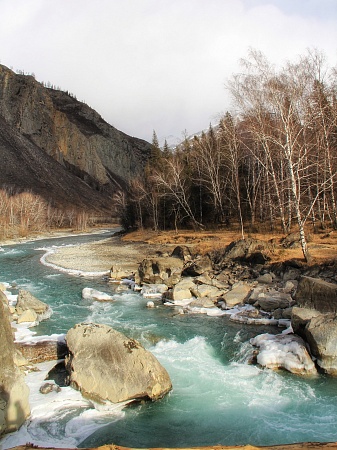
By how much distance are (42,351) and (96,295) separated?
759 centimetres

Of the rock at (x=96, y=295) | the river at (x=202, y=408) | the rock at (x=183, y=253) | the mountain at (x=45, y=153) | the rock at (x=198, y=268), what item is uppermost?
the mountain at (x=45, y=153)

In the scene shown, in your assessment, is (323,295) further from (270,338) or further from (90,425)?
(90,425)

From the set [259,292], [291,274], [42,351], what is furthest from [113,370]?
[291,274]

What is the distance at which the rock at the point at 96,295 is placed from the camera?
17.8 metres

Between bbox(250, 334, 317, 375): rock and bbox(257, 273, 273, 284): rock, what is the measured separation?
23.5 feet

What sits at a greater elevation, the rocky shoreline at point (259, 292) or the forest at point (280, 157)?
the forest at point (280, 157)

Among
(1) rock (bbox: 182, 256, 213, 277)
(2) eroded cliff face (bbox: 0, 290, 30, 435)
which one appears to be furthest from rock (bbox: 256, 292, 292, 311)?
(2) eroded cliff face (bbox: 0, 290, 30, 435)

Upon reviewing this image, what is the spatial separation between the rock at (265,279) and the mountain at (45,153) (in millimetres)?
104909

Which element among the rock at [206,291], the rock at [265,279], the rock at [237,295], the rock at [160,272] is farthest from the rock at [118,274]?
the rock at [265,279]

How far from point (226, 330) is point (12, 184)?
11097cm

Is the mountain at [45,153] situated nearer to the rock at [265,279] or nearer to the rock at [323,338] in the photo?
the rock at [265,279]

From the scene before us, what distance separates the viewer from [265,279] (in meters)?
18.3

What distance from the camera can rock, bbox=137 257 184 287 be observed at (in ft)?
66.6

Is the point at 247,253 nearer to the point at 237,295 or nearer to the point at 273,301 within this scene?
the point at 237,295
